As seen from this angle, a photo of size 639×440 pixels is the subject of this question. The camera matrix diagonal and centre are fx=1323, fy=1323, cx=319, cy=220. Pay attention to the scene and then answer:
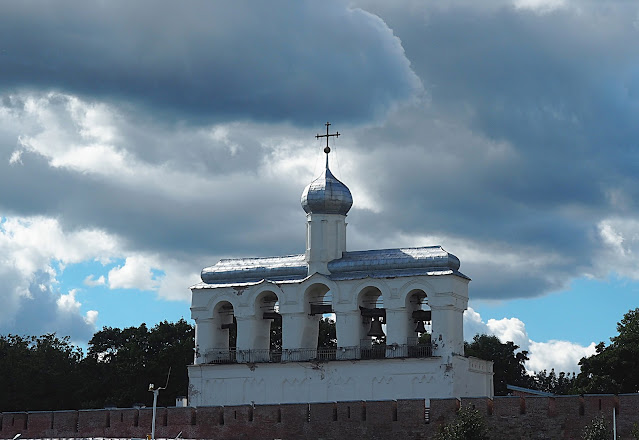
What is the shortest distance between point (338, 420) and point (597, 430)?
31.0 ft

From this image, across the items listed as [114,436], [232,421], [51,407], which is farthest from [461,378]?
[51,407]

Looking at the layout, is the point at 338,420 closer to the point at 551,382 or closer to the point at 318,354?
the point at 318,354

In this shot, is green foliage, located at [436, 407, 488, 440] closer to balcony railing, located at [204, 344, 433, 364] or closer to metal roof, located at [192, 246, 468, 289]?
balcony railing, located at [204, 344, 433, 364]

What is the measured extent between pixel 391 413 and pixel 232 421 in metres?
6.22

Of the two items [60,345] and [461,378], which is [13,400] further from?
[461,378]

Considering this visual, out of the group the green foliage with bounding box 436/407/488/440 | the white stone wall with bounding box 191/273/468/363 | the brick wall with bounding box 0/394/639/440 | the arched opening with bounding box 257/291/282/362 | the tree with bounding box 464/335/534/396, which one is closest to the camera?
the green foliage with bounding box 436/407/488/440

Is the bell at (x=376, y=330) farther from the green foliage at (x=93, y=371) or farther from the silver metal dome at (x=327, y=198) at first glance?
the green foliage at (x=93, y=371)

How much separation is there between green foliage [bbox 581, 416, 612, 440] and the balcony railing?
30.7 feet

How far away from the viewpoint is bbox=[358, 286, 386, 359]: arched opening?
5162 cm

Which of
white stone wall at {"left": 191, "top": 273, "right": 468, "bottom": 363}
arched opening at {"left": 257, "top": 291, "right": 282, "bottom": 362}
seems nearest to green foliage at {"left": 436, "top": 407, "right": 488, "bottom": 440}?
white stone wall at {"left": 191, "top": 273, "right": 468, "bottom": 363}

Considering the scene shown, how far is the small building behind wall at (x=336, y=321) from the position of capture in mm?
50594

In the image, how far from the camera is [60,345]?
237ft

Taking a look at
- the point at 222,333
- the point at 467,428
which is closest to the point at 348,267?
the point at 222,333

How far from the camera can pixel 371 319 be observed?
176 feet
